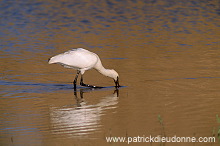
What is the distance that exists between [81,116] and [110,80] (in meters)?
4.06

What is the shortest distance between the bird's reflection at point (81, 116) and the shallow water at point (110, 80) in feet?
0.05

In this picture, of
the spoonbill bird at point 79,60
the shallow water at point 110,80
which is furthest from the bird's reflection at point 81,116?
the spoonbill bird at point 79,60

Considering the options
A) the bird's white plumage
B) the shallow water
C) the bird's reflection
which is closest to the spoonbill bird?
the bird's white plumage

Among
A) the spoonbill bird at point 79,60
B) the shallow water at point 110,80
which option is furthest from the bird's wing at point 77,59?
the shallow water at point 110,80

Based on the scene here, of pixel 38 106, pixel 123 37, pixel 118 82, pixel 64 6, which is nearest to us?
pixel 38 106

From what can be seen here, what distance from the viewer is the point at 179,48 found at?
15.9 metres

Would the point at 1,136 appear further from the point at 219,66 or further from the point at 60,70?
the point at 219,66

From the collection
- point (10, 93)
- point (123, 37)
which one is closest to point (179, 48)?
point (123, 37)

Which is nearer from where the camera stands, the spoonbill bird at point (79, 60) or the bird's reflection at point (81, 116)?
the bird's reflection at point (81, 116)

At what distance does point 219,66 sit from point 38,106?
195 inches

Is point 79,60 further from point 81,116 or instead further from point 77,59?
point 81,116

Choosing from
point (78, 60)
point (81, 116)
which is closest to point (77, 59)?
point (78, 60)

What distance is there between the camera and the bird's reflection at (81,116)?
8.05 metres

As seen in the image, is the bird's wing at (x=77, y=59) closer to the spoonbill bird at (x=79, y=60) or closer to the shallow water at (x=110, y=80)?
the spoonbill bird at (x=79, y=60)
